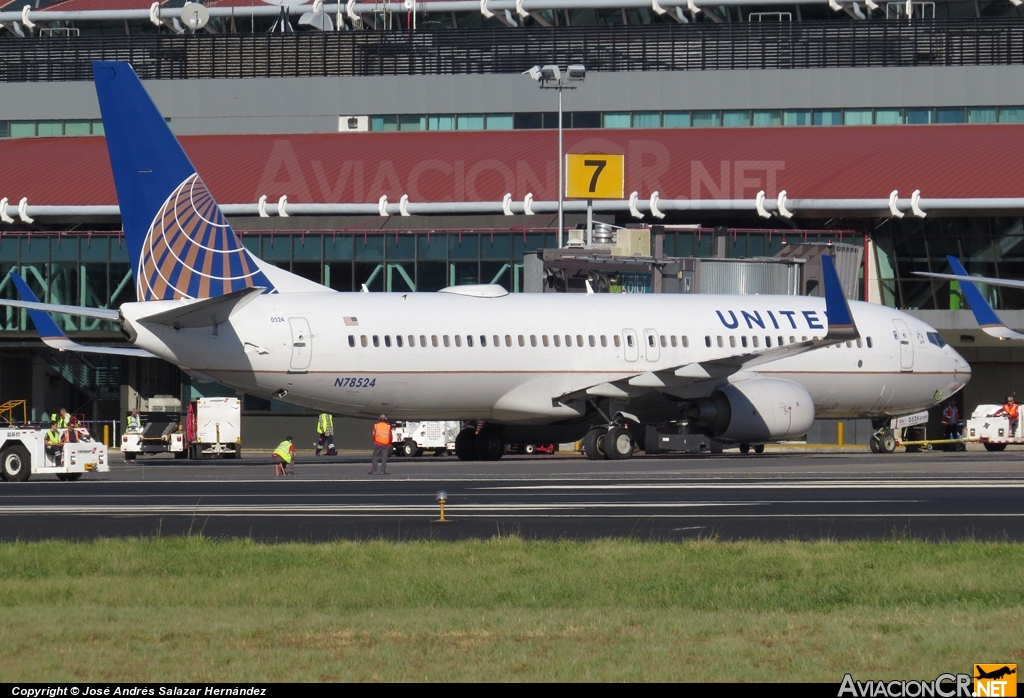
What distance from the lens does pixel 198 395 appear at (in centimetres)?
5681

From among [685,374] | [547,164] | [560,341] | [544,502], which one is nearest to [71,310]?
[560,341]

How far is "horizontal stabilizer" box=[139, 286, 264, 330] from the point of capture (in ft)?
102

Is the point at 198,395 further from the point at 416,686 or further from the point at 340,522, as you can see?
the point at 416,686

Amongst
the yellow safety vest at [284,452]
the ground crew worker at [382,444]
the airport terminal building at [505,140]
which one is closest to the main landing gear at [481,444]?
the ground crew worker at [382,444]

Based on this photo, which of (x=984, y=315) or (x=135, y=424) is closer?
(x=984, y=315)

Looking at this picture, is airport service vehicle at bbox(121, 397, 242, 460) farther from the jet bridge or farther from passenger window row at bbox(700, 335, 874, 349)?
passenger window row at bbox(700, 335, 874, 349)

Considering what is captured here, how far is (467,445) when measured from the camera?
3878 cm

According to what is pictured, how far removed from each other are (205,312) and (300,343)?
7.72 feet

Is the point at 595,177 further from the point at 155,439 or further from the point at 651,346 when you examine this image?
the point at 155,439

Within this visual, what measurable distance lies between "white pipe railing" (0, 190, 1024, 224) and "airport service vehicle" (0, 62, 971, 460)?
12.9 meters

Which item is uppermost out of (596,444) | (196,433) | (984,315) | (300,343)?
(984,315)

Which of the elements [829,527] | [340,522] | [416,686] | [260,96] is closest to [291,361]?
[340,522]

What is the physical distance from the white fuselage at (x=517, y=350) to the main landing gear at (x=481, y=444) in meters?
1.80

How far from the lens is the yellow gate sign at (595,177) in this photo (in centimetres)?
5040
